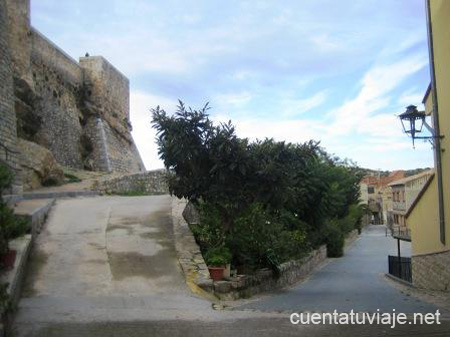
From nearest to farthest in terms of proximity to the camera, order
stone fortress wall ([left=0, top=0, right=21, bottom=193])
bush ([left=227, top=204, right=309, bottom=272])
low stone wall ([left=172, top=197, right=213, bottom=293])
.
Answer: low stone wall ([left=172, top=197, right=213, bottom=293]) → bush ([left=227, top=204, right=309, bottom=272]) → stone fortress wall ([left=0, top=0, right=21, bottom=193])

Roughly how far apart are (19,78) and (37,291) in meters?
14.9

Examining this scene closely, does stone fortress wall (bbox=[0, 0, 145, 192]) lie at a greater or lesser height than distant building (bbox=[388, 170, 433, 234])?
greater

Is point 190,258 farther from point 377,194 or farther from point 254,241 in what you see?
point 377,194

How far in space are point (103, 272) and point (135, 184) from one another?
48.1ft

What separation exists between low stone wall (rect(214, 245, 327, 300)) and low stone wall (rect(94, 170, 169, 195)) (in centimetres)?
592

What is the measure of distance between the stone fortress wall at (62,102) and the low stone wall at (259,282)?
796cm

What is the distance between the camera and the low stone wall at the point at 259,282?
9.89 meters

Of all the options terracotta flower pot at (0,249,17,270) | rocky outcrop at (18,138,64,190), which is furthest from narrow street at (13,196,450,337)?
rocky outcrop at (18,138,64,190)

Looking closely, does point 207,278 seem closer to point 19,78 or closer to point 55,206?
point 55,206

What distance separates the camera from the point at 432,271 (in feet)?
42.5

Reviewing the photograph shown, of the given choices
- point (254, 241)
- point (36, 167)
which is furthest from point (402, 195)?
point (254, 241)

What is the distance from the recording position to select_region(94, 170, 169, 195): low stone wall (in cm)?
2131

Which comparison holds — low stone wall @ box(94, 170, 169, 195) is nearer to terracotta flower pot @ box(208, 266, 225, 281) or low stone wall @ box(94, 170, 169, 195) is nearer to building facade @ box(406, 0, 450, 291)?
terracotta flower pot @ box(208, 266, 225, 281)

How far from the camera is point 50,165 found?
20344mm
